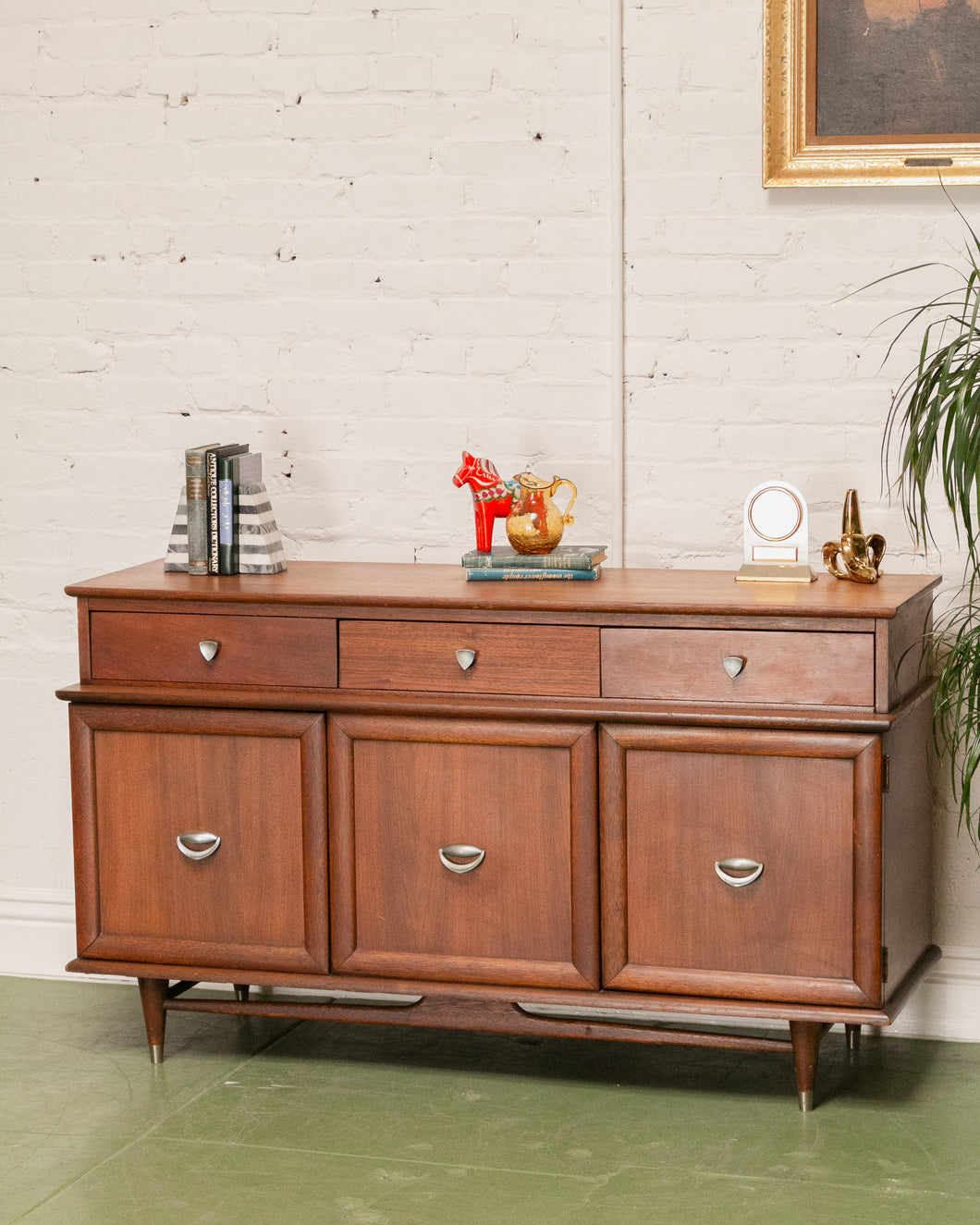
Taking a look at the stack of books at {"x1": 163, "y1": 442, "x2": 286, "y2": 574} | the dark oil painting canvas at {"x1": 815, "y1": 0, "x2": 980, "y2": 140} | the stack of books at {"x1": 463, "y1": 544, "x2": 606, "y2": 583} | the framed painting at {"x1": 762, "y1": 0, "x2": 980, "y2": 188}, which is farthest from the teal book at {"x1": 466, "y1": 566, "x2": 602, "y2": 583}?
the dark oil painting canvas at {"x1": 815, "y1": 0, "x2": 980, "y2": 140}

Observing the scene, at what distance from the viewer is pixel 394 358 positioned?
10.9 feet

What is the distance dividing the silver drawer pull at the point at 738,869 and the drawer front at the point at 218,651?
0.75 m

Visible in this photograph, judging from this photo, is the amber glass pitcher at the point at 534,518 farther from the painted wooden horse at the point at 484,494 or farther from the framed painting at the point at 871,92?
the framed painting at the point at 871,92

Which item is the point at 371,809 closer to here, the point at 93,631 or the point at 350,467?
the point at 93,631

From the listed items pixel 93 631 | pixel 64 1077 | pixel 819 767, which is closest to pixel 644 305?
pixel 819 767

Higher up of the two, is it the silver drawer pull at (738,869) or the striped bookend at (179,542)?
the striped bookend at (179,542)

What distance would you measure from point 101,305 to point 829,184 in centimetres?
154

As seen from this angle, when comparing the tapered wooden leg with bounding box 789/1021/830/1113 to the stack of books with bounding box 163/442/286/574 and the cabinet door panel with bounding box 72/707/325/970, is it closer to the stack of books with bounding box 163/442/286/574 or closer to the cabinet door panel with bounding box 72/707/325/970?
the cabinet door panel with bounding box 72/707/325/970

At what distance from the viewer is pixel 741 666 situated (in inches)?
105

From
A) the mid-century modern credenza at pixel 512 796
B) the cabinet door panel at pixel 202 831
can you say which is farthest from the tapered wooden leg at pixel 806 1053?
the cabinet door panel at pixel 202 831

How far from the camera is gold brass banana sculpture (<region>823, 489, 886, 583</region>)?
282cm

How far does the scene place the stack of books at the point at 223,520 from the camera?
305cm

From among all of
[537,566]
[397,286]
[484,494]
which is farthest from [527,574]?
[397,286]

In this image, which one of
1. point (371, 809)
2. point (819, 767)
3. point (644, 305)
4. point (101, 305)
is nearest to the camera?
point (819, 767)
